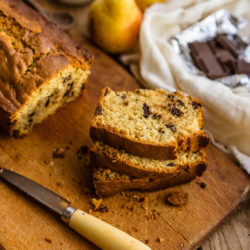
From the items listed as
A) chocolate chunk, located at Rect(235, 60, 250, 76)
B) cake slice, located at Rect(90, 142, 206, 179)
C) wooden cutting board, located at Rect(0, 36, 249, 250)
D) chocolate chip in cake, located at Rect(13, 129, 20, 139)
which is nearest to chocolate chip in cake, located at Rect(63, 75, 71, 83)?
wooden cutting board, located at Rect(0, 36, 249, 250)

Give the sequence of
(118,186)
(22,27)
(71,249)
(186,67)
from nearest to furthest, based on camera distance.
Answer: (71,249) < (118,186) < (22,27) < (186,67)

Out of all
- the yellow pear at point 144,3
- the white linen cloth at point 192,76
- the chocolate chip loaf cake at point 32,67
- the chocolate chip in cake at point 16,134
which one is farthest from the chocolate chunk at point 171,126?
the yellow pear at point 144,3

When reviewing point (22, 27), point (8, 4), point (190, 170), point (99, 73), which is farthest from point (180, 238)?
point (8, 4)

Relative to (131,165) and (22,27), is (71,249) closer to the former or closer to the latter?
(131,165)

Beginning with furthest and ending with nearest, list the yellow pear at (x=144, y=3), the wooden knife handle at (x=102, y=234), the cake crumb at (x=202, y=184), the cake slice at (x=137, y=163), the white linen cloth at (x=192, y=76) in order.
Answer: the yellow pear at (x=144, y=3)
the white linen cloth at (x=192, y=76)
the cake crumb at (x=202, y=184)
the cake slice at (x=137, y=163)
the wooden knife handle at (x=102, y=234)

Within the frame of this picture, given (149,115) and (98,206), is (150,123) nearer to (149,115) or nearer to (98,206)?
(149,115)

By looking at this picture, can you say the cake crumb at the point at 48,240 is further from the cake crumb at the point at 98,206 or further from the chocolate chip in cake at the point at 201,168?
the chocolate chip in cake at the point at 201,168

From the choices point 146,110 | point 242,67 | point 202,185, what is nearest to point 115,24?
point 146,110

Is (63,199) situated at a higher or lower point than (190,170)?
higher
